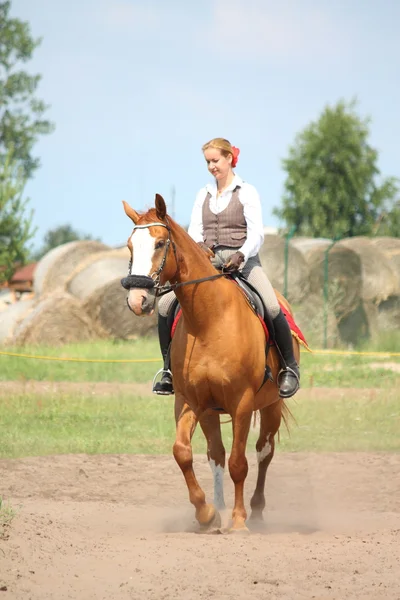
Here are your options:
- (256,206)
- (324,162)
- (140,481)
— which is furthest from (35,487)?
(324,162)

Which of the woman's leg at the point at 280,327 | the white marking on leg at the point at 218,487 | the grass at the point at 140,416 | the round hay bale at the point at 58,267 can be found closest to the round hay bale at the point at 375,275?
the grass at the point at 140,416

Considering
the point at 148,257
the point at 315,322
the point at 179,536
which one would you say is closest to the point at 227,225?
the point at 148,257

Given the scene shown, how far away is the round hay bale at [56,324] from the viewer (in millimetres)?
20984

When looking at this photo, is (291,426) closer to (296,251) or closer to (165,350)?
(165,350)

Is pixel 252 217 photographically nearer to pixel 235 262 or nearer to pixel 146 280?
pixel 235 262

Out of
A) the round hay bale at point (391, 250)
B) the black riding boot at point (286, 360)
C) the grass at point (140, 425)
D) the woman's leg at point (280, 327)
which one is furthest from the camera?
the round hay bale at point (391, 250)

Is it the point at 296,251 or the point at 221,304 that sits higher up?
the point at 296,251

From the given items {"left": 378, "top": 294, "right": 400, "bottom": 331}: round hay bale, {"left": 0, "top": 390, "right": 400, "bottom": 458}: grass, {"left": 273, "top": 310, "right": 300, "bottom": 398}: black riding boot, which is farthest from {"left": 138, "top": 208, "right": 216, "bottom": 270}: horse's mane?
{"left": 378, "top": 294, "right": 400, "bottom": 331}: round hay bale

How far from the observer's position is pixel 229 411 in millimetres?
7668

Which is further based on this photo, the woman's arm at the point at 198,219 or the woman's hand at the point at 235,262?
the woman's arm at the point at 198,219

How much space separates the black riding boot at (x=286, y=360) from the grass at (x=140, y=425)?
3772 mm

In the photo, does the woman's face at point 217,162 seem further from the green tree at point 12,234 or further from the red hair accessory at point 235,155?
the green tree at point 12,234

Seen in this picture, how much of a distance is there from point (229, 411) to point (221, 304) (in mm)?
815

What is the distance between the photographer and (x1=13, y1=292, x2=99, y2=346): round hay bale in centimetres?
2098
